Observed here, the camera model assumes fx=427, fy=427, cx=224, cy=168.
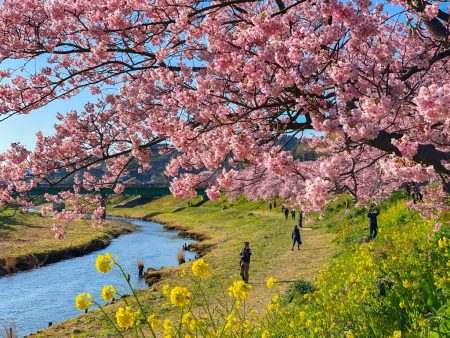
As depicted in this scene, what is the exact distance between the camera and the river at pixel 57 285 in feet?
61.9

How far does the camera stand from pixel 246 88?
19.7 feet

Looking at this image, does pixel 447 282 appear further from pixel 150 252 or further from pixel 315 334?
pixel 150 252

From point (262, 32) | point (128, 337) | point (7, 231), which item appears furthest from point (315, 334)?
point (7, 231)

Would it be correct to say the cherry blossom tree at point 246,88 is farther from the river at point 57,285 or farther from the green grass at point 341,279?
the river at point 57,285

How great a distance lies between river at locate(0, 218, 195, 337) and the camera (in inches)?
742

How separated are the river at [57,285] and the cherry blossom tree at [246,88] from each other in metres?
4.84

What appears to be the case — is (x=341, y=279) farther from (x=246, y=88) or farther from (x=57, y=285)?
(x=57, y=285)

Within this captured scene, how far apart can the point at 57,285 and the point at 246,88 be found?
2294 centimetres

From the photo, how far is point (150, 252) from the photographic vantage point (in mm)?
36969

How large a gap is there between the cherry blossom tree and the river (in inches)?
190

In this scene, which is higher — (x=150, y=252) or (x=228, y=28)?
(x=228, y=28)

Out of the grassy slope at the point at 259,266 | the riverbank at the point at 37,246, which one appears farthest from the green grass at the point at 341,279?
the riverbank at the point at 37,246

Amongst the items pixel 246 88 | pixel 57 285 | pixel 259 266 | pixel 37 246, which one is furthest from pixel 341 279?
pixel 37 246

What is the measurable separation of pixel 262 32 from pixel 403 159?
2.37 meters
